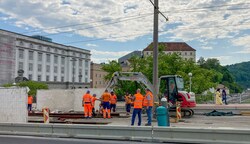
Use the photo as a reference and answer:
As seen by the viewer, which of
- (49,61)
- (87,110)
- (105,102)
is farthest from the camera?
(49,61)

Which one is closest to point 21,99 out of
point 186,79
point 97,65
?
point 186,79

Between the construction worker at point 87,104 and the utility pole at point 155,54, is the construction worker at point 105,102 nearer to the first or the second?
the construction worker at point 87,104

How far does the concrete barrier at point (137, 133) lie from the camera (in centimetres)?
972

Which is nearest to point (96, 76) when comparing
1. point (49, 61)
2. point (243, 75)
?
point (49, 61)

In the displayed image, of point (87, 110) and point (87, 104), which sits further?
point (87, 110)

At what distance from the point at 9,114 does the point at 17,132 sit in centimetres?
267

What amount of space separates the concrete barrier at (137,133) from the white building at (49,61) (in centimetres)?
6293

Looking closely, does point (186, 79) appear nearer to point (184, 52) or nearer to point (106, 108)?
point (106, 108)

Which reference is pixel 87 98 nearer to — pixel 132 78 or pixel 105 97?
pixel 105 97

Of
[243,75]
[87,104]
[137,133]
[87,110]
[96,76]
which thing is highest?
[243,75]

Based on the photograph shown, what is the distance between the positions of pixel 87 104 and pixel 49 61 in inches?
3112

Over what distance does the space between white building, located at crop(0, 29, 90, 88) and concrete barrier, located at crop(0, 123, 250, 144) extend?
206ft

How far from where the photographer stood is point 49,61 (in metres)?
96.1

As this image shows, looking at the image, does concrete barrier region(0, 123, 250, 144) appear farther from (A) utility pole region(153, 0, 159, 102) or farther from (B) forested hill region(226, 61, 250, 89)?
(B) forested hill region(226, 61, 250, 89)
